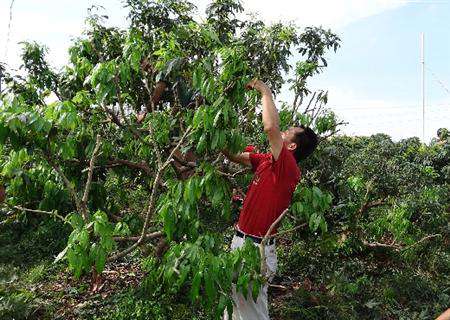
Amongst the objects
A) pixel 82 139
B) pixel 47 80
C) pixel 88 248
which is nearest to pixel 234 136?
pixel 88 248

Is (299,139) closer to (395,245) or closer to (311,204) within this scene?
(311,204)

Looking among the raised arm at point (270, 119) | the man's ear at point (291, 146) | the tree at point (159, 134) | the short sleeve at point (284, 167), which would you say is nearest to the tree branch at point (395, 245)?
the tree at point (159, 134)

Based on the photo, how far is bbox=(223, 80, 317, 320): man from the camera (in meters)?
2.54

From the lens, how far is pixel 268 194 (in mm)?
2666

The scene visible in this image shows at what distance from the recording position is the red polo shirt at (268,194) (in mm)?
2596

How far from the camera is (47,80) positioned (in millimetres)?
4020

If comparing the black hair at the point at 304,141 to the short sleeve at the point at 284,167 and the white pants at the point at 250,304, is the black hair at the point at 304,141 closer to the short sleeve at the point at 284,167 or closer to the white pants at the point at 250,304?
the short sleeve at the point at 284,167

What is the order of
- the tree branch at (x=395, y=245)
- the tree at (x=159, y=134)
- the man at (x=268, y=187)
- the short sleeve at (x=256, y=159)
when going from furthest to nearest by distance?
the tree branch at (x=395, y=245) → the short sleeve at (x=256, y=159) → the man at (x=268, y=187) → the tree at (x=159, y=134)

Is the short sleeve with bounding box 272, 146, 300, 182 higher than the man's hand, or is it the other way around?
the man's hand

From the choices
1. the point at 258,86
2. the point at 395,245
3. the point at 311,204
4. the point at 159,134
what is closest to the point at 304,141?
the point at 311,204

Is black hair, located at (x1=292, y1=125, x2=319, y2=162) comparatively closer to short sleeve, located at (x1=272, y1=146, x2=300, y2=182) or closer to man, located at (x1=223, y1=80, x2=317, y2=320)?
man, located at (x1=223, y1=80, x2=317, y2=320)

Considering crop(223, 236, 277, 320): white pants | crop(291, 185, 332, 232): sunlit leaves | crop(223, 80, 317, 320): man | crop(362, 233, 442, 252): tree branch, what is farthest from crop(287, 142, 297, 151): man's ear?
crop(362, 233, 442, 252): tree branch

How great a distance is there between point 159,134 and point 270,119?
2.69 feet

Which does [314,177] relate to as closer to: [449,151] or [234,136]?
[234,136]
